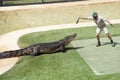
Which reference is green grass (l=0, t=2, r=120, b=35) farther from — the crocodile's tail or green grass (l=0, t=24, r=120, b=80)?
green grass (l=0, t=24, r=120, b=80)

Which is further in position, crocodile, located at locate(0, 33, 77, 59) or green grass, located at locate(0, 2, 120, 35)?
green grass, located at locate(0, 2, 120, 35)

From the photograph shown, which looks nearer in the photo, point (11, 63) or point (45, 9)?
point (11, 63)

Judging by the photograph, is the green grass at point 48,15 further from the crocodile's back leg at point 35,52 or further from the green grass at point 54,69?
the crocodile's back leg at point 35,52

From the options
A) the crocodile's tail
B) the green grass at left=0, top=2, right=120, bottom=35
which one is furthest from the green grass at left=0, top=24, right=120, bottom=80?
the green grass at left=0, top=2, right=120, bottom=35

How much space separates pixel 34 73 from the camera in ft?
46.1

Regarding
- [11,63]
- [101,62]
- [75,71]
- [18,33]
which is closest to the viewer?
[75,71]

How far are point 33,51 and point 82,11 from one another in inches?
420

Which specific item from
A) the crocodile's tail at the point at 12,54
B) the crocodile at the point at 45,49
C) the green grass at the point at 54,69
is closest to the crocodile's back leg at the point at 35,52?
the crocodile at the point at 45,49

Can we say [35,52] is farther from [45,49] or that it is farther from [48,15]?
[48,15]

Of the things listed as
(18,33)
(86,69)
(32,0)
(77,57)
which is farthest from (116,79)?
(32,0)

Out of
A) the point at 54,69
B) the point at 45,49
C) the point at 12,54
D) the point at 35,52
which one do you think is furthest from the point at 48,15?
the point at 54,69

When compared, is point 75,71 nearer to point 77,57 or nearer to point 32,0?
point 77,57

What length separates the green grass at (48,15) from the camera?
83.1ft

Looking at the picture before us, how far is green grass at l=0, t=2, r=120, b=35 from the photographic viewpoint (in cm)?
2534
